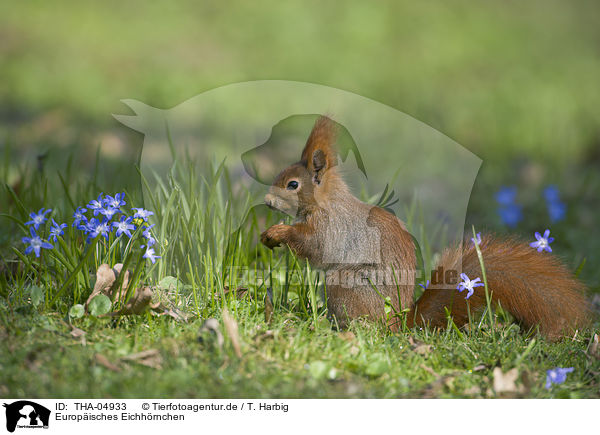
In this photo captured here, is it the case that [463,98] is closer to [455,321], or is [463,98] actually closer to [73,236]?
[455,321]

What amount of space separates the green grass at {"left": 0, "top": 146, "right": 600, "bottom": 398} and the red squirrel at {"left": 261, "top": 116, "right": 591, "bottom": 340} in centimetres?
8

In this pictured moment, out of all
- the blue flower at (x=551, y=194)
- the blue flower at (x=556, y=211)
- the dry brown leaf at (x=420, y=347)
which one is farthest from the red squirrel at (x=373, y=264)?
the blue flower at (x=551, y=194)

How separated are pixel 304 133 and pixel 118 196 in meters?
0.85

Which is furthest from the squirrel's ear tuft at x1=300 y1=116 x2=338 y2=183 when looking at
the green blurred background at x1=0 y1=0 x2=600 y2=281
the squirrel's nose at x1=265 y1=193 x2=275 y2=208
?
the green blurred background at x1=0 y1=0 x2=600 y2=281

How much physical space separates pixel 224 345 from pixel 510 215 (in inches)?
102

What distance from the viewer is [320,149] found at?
2.29 meters

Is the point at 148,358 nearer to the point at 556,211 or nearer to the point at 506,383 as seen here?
the point at 506,383

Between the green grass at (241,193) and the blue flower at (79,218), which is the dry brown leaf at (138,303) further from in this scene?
the blue flower at (79,218)

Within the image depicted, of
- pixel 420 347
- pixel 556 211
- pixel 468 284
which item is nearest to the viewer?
pixel 420 347

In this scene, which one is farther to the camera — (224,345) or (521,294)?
(521,294)

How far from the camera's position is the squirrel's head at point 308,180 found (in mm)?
2301

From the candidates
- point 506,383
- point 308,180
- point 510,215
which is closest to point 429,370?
point 506,383
